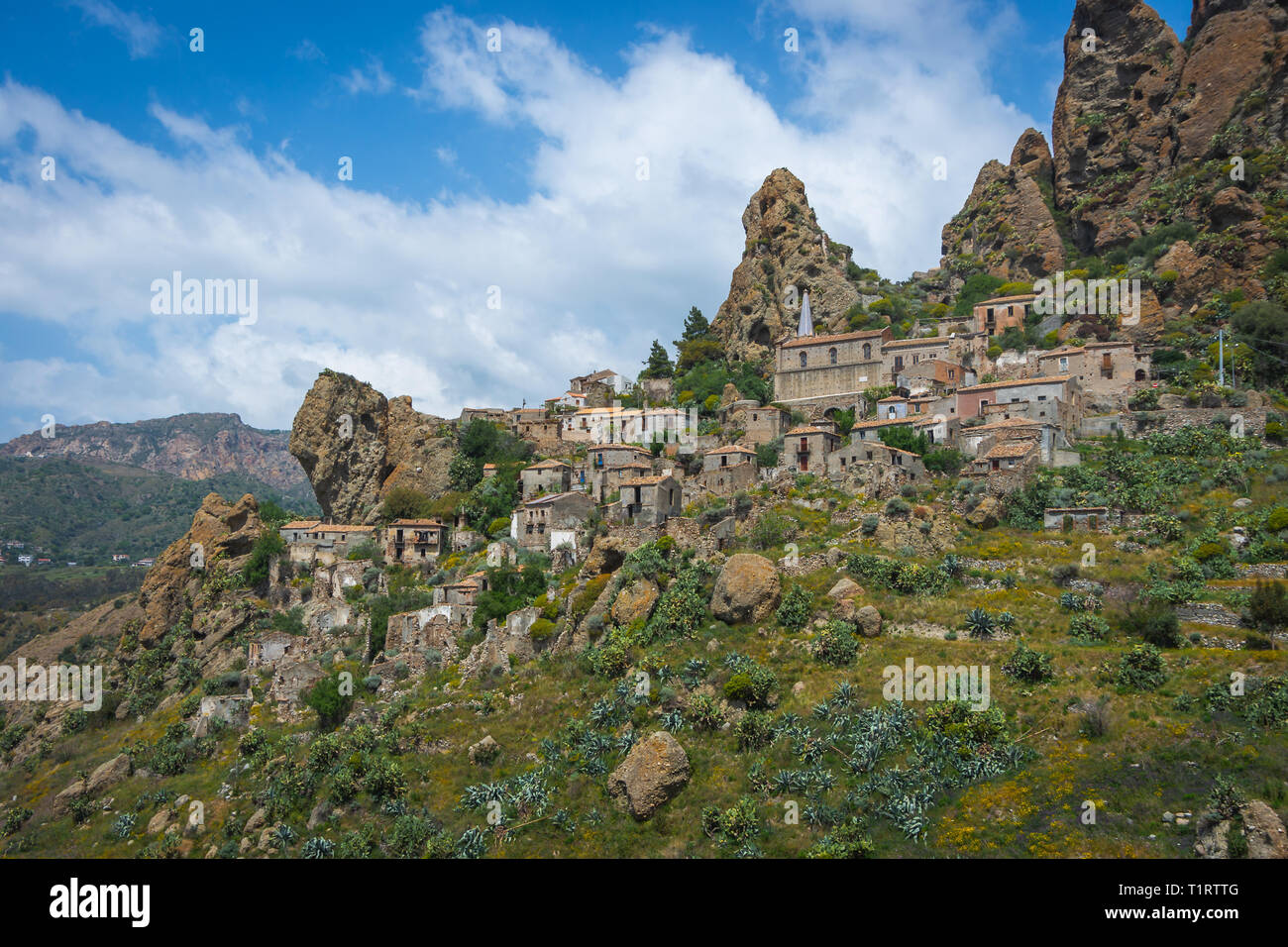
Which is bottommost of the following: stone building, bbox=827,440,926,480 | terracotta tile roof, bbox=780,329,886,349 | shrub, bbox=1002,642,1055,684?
shrub, bbox=1002,642,1055,684

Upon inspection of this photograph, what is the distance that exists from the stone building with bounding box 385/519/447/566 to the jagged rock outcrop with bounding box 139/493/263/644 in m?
12.2

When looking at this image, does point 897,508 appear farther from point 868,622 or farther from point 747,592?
point 747,592

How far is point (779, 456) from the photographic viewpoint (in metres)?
53.8

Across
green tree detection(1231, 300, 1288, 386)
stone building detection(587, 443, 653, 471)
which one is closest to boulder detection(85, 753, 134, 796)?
stone building detection(587, 443, 653, 471)

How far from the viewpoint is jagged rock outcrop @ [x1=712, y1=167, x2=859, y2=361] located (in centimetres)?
8175

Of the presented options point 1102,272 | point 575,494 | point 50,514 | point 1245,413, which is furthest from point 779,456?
point 50,514

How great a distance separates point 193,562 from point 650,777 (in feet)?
160

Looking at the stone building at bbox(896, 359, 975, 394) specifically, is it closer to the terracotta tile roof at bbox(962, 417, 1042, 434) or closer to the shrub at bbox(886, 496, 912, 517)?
the terracotta tile roof at bbox(962, 417, 1042, 434)

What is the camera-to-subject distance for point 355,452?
216ft

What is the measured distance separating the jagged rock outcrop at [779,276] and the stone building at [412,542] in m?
37.8

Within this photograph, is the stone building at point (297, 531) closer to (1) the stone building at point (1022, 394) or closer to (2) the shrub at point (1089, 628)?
(1) the stone building at point (1022, 394)
